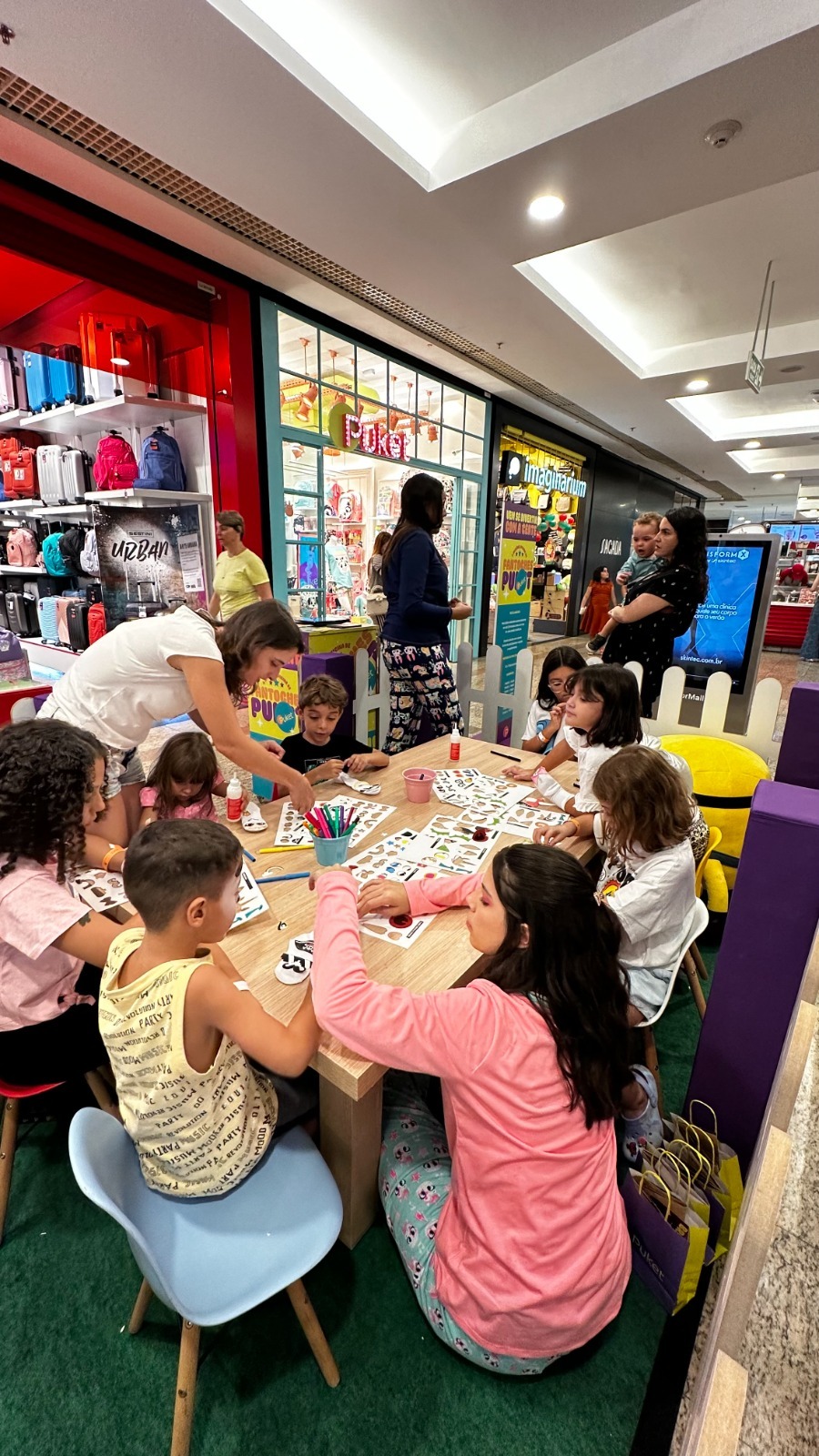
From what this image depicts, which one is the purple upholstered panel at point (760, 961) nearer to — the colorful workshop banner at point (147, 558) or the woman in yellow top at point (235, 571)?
the woman in yellow top at point (235, 571)

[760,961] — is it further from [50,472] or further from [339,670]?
[50,472]

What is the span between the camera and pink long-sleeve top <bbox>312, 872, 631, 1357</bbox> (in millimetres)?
1015

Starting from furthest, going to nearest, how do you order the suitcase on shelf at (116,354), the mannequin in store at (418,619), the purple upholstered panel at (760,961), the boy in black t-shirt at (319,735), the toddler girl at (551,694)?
the suitcase on shelf at (116,354) → the toddler girl at (551,694) → the mannequin in store at (418,619) → the boy in black t-shirt at (319,735) → the purple upholstered panel at (760,961)

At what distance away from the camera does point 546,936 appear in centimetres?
108

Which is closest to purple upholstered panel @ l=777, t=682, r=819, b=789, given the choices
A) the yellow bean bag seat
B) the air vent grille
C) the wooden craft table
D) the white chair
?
the yellow bean bag seat

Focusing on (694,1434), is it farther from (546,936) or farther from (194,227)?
(194,227)

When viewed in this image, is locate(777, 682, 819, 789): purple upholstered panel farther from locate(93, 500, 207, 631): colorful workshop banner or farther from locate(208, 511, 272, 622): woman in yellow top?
locate(93, 500, 207, 631): colorful workshop banner

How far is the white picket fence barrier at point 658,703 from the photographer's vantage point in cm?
309

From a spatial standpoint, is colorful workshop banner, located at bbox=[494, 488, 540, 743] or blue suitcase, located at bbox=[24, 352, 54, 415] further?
colorful workshop banner, located at bbox=[494, 488, 540, 743]

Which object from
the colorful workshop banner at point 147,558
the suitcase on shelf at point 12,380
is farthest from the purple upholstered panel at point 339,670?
the suitcase on shelf at point 12,380

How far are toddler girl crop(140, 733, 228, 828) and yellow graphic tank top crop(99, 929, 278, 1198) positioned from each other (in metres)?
0.82

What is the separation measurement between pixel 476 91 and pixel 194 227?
1743mm

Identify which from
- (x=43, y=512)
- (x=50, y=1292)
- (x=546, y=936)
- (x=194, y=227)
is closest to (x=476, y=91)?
(x=194, y=227)

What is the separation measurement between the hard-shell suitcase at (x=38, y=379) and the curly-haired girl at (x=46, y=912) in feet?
14.0
